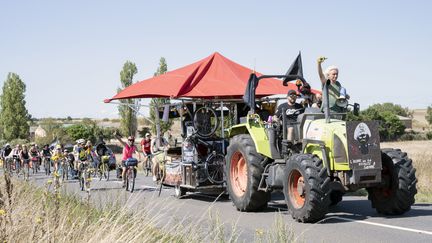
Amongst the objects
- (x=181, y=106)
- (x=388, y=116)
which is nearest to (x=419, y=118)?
(x=388, y=116)

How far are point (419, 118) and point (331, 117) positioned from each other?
162884mm

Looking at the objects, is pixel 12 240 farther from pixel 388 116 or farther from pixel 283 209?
pixel 388 116

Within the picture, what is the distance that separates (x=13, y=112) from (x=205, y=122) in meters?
75.6

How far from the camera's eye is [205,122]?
15.5 m

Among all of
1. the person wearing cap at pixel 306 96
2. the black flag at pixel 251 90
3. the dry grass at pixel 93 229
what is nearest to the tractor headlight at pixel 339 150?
the person wearing cap at pixel 306 96

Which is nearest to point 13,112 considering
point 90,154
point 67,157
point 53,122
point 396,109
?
point 53,122

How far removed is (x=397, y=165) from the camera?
10.8 m

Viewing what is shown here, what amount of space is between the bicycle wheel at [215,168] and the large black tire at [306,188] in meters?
3.94

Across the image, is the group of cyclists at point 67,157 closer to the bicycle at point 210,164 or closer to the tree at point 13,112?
the bicycle at point 210,164

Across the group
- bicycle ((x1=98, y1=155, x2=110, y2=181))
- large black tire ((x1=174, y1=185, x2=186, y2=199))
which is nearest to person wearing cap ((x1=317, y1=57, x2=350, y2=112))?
large black tire ((x1=174, y1=185, x2=186, y2=199))

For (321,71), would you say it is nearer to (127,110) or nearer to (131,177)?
(131,177)

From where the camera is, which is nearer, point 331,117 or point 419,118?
point 331,117

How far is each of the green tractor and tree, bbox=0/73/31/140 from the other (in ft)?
257

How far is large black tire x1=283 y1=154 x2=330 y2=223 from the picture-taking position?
33.5ft
